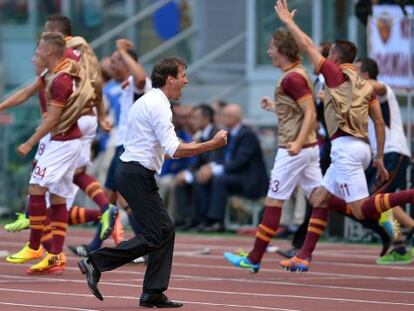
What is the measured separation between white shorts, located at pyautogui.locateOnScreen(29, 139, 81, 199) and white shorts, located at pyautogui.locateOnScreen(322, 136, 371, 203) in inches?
97.7

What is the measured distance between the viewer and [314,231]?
48.6 ft

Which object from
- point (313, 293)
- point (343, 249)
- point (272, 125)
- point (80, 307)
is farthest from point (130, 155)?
point (272, 125)

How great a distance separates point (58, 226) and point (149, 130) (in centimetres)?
317

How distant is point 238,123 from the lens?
21844mm

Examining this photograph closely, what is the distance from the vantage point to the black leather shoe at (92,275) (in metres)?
11.6

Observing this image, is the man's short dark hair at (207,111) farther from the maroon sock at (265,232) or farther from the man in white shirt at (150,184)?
the man in white shirt at (150,184)

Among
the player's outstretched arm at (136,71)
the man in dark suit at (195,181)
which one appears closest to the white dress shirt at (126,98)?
the player's outstretched arm at (136,71)

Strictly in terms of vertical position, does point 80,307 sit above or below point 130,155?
below

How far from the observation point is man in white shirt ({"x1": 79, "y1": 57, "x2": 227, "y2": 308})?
1172 centimetres

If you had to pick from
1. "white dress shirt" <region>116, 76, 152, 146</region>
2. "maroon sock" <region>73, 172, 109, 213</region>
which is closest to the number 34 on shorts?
"maroon sock" <region>73, 172, 109, 213</region>

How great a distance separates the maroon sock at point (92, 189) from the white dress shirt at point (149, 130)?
3880mm

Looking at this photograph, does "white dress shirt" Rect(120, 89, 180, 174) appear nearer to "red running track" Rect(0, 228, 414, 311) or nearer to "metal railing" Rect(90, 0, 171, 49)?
"red running track" Rect(0, 228, 414, 311)

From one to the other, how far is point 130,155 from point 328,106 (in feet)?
10.5

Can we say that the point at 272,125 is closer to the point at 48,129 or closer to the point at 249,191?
the point at 249,191
